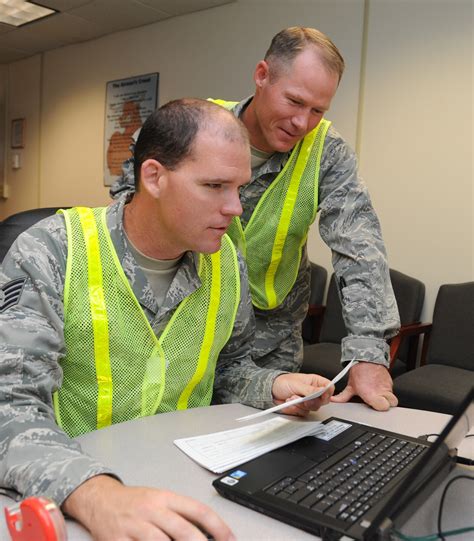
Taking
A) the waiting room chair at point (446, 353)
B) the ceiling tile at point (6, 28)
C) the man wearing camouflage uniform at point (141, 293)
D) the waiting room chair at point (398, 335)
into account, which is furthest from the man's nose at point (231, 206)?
the ceiling tile at point (6, 28)

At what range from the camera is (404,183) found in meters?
3.27

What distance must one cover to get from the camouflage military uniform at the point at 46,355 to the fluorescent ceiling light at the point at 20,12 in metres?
3.93

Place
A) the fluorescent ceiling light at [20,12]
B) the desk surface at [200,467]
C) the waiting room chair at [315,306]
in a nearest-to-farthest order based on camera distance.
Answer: the desk surface at [200,467], the waiting room chair at [315,306], the fluorescent ceiling light at [20,12]

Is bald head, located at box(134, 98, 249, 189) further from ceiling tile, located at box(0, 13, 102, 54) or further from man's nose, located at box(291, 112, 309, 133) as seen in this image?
ceiling tile, located at box(0, 13, 102, 54)

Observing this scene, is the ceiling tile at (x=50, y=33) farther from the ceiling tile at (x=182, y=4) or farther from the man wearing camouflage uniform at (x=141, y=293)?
the man wearing camouflage uniform at (x=141, y=293)

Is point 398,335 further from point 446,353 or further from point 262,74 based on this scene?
point 262,74

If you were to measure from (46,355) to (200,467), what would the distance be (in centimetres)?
32

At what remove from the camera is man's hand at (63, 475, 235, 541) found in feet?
2.12

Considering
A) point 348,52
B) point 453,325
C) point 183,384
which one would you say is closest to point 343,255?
point 183,384

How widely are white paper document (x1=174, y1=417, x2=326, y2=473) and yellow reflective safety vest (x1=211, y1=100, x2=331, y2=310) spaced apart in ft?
2.28

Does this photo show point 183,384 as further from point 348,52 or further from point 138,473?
point 348,52

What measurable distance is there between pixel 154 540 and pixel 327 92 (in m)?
1.22

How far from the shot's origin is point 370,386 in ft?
4.31

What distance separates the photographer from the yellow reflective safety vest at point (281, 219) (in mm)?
1650
